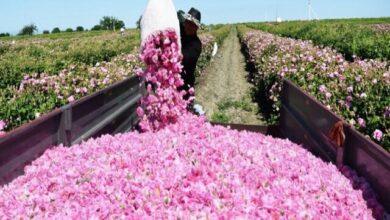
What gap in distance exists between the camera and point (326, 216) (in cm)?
289

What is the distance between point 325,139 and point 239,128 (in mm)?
1932

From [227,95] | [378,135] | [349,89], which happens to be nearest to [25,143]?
[378,135]

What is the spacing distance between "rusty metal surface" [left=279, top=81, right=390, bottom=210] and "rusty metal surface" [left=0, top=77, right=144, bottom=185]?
220 cm

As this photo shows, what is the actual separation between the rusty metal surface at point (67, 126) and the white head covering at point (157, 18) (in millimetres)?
822

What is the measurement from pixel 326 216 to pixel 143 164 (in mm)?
1525

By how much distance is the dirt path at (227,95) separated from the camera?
1155cm

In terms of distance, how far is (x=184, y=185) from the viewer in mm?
3217

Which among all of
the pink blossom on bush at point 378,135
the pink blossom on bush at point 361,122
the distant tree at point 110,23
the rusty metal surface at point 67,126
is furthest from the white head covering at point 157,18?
the distant tree at point 110,23

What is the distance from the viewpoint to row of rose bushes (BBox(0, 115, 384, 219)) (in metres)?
2.90

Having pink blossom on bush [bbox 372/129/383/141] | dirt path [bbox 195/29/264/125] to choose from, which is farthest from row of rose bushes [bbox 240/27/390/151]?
dirt path [bbox 195/29/264/125]

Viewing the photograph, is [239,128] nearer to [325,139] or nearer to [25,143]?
[325,139]

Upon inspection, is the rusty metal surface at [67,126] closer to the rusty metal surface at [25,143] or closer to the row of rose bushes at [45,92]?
the rusty metal surface at [25,143]

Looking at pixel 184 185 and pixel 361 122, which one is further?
pixel 361 122

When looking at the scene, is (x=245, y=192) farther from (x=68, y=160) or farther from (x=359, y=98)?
(x=359, y=98)
